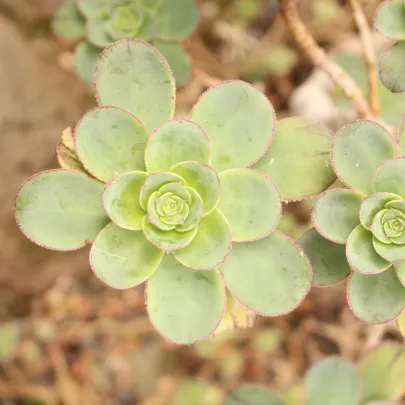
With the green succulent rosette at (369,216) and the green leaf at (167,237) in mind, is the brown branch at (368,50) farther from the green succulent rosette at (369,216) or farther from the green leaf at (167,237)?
the green leaf at (167,237)

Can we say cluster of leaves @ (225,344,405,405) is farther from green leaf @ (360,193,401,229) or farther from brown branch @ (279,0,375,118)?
brown branch @ (279,0,375,118)

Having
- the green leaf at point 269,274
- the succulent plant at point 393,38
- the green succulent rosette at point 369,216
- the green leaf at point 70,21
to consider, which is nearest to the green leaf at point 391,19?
the succulent plant at point 393,38

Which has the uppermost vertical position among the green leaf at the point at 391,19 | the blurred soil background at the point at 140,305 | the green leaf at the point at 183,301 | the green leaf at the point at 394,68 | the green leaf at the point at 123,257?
the green leaf at the point at 391,19

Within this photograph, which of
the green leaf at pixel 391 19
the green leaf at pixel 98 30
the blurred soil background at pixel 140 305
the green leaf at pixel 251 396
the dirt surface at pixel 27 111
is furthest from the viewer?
the blurred soil background at pixel 140 305

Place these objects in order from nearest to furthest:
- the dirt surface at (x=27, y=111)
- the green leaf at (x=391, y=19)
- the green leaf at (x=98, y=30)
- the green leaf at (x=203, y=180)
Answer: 1. the green leaf at (x=203, y=180)
2. the green leaf at (x=391, y=19)
3. the green leaf at (x=98, y=30)
4. the dirt surface at (x=27, y=111)

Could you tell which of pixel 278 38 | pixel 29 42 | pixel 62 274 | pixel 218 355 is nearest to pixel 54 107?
pixel 29 42

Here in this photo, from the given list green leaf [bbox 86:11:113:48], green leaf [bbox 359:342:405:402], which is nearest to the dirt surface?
green leaf [bbox 86:11:113:48]

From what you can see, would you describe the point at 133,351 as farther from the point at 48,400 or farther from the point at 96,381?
the point at 48,400

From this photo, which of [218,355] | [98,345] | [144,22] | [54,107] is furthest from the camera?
[98,345]
